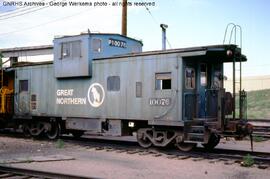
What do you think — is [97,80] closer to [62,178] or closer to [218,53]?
[218,53]

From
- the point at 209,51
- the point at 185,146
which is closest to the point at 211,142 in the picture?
the point at 185,146

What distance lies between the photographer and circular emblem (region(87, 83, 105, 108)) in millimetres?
15762

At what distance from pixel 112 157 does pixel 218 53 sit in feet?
15.6

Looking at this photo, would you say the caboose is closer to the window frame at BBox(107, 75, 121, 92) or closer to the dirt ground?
the window frame at BBox(107, 75, 121, 92)

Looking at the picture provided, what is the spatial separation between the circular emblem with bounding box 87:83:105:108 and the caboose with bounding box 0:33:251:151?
4 centimetres

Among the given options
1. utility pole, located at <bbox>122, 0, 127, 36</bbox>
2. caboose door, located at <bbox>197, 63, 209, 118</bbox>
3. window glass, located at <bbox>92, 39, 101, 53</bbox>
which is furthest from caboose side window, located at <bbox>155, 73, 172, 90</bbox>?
utility pole, located at <bbox>122, 0, 127, 36</bbox>

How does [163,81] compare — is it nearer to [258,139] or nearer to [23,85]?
[258,139]

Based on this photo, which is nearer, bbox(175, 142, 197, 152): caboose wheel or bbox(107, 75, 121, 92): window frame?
bbox(175, 142, 197, 152): caboose wheel

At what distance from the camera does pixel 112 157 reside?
41.9 feet

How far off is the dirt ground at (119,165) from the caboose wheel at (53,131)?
3.25 metres

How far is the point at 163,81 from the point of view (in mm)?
14086

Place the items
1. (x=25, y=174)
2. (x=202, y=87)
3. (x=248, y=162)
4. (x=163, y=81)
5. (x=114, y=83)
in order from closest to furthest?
(x=25, y=174) < (x=248, y=162) < (x=163, y=81) < (x=202, y=87) < (x=114, y=83)

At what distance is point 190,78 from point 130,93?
2.27 m

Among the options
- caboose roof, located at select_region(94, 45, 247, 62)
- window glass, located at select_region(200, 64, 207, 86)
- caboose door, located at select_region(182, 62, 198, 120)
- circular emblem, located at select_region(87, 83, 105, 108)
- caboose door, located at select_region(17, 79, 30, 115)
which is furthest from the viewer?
caboose door, located at select_region(17, 79, 30, 115)
